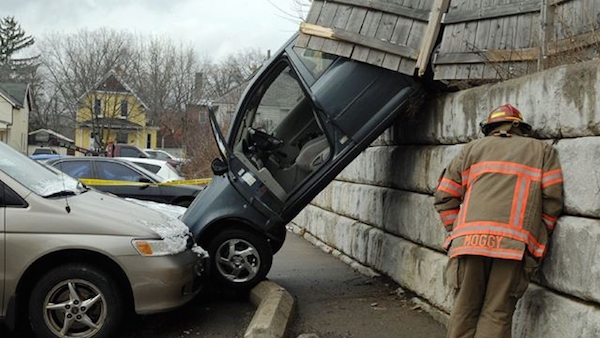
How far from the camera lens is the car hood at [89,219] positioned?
16.0ft

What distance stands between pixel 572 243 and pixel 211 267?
3965 mm

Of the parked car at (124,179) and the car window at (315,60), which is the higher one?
the car window at (315,60)

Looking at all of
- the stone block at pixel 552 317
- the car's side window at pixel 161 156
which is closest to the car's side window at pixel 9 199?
the stone block at pixel 552 317

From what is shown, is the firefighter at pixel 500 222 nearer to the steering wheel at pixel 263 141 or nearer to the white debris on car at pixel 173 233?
the white debris on car at pixel 173 233

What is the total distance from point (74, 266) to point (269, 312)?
1.59 metres

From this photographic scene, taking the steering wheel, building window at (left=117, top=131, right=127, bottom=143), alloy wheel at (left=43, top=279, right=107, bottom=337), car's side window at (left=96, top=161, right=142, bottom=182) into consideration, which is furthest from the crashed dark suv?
building window at (left=117, top=131, right=127, bottom=143)

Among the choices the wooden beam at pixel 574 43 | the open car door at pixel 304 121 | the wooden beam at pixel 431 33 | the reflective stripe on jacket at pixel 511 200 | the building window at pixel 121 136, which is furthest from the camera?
the building window at pixel 121 136

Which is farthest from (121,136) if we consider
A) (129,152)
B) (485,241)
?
(485,241)

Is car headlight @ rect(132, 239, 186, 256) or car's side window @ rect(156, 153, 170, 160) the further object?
car's side window @ rect(156, 153, 170, 160)

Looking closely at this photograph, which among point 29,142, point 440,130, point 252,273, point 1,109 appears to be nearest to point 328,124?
point 440,130

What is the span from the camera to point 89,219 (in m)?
4.98

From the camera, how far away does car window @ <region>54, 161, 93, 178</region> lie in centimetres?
1242

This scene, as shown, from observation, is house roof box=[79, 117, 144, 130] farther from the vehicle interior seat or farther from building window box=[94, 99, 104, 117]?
the vehicle interior seat

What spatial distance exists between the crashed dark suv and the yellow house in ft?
157
